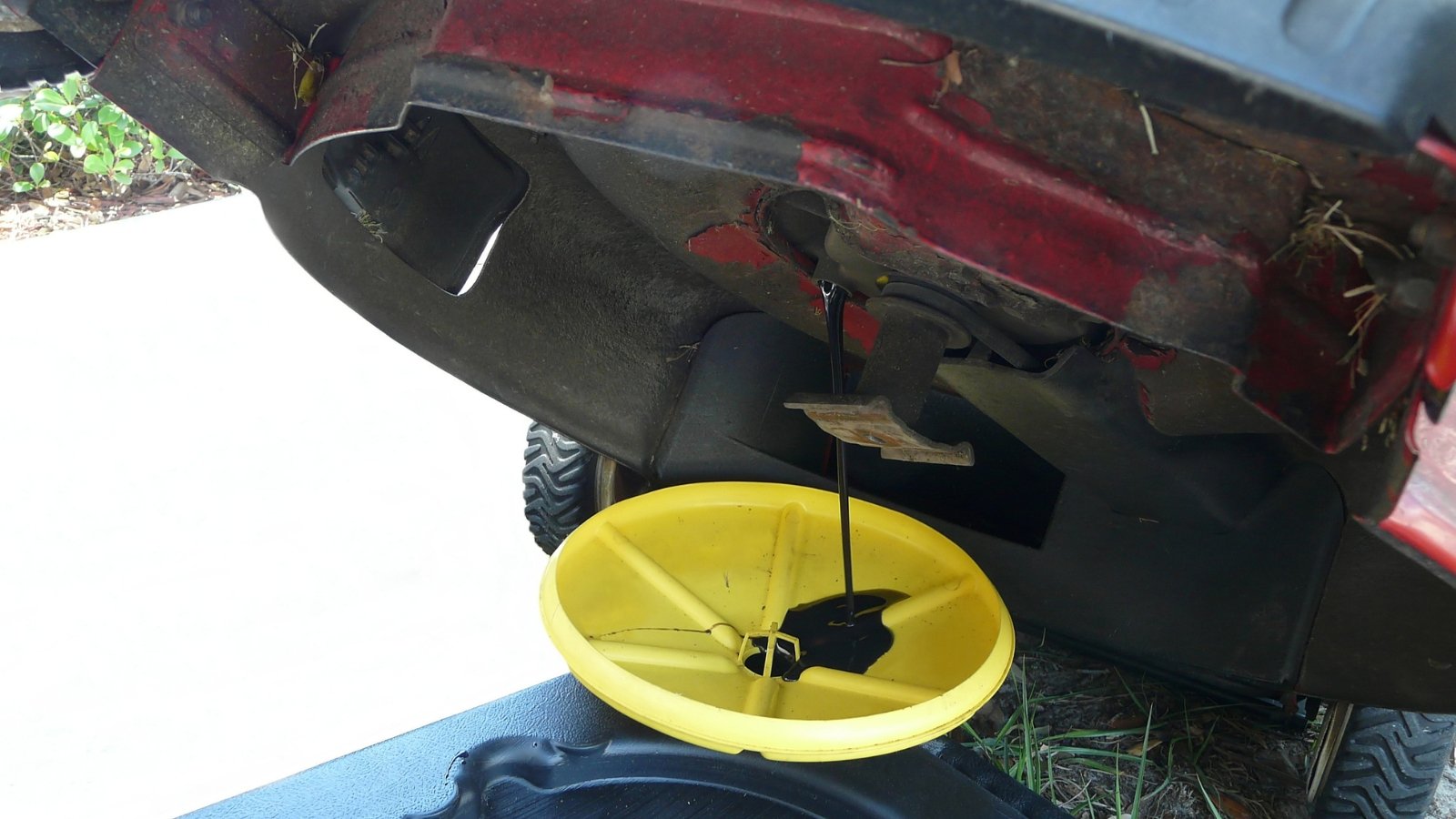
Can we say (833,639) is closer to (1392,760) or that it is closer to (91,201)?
(1392,760)

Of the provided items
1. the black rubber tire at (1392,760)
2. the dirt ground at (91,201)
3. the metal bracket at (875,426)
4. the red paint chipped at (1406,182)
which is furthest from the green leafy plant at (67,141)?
the red paint chipped at (1406,182)

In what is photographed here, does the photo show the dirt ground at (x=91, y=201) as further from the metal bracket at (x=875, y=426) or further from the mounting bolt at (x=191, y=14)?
the metal bracket at (x=875, y=426)

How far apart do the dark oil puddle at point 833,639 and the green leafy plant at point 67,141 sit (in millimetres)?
3560

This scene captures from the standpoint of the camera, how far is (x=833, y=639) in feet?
5.85

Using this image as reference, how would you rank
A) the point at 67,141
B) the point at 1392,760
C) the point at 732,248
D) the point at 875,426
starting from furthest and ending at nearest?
the point at 67,141
the point at 1392,760
the point at 732,248
the point at 875,426

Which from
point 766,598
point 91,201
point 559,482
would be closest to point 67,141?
point 91,201

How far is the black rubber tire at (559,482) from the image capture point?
204cm

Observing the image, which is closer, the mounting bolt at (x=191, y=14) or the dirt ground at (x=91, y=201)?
the mounting bolt at (x=191, y=14)

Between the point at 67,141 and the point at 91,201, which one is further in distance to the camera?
the point at 91,201

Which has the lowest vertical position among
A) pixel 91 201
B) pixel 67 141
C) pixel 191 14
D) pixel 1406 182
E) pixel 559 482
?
pixel 91 201

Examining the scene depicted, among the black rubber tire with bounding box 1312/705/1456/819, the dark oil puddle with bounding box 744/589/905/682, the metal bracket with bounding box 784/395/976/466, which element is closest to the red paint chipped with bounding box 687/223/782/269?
the metal bracket with bounding box 784/395/976/466

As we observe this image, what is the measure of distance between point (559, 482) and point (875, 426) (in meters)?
1.00

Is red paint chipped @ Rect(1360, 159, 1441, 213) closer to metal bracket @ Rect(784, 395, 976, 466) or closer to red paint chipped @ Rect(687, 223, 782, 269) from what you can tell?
metal bracket @ Rect(784, 395, 976, 466)

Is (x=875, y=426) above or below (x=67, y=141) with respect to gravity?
above
